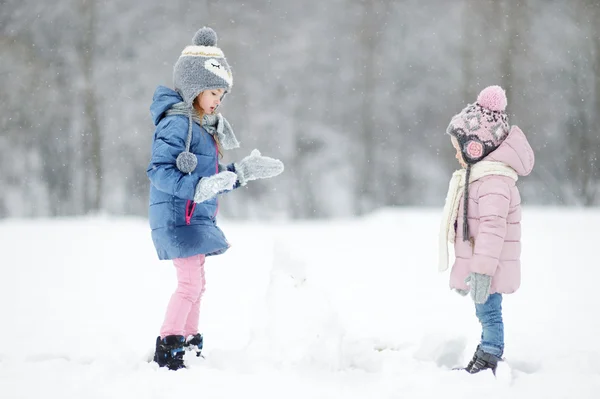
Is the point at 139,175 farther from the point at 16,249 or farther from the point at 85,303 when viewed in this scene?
the point at 85,303

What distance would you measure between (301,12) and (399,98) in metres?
2.97

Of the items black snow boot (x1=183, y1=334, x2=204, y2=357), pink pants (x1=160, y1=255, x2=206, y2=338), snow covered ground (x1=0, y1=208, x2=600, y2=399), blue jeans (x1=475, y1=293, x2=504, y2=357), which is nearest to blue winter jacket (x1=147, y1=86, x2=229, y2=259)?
pink pants (x1=160, y1=255, x2=206, y2=338)

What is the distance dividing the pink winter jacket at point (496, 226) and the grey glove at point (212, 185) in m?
1.27

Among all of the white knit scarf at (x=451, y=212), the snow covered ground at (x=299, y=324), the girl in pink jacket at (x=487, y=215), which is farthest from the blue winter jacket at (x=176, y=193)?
the girl in pink jacket at (x=487, y=215)

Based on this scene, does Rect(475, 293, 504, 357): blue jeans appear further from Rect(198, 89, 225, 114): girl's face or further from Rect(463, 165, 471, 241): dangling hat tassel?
Rect(198, 89, 225, 114): girl's face

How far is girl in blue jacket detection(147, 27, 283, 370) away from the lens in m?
3.07

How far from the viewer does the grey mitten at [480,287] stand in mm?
2990

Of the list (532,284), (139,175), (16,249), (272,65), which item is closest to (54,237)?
(16,249)

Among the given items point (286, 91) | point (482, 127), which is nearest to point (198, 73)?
point (482, 127)

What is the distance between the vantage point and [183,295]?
3.23 m

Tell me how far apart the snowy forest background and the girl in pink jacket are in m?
9.61

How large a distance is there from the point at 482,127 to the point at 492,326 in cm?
106

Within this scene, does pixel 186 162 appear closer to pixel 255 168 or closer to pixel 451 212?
pixel 255 168

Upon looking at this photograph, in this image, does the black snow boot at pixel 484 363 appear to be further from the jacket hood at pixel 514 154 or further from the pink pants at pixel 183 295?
the pink pants at pixel 183 295
